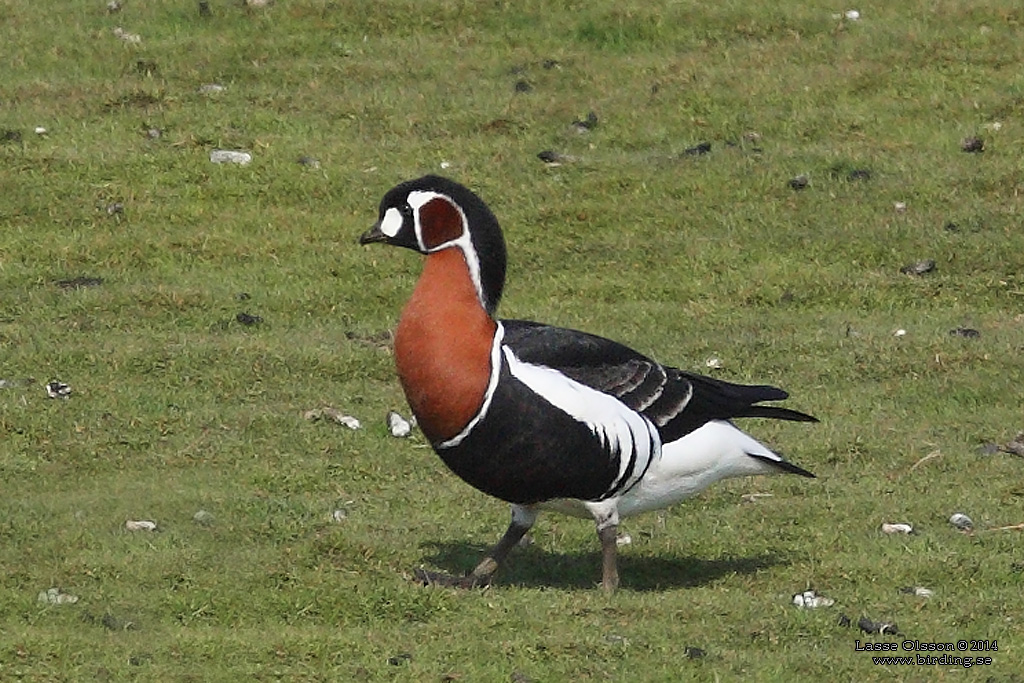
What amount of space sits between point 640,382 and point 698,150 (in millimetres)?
8207

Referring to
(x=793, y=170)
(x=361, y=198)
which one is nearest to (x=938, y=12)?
(x=793, y=170)

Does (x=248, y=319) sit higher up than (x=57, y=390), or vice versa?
(x=57, y=390)

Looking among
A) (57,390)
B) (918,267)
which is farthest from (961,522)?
(57,390)

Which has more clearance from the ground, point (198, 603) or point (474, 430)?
point (474, 430)

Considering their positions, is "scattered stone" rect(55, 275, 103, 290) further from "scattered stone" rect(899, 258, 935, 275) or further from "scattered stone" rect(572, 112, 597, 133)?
"scattered stone" rect(899, 258, 935, 275)

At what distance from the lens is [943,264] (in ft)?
49.5

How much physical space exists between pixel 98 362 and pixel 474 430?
476 centimetres

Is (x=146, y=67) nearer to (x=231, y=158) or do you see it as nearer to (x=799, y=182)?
(x=231, y=158)

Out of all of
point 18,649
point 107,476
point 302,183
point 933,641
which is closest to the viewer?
point 18,649

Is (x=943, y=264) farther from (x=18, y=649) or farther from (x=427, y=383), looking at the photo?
(x=18, y=649)

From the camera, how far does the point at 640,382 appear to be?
9117 millimetres

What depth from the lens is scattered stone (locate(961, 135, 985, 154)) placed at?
17.1 meters

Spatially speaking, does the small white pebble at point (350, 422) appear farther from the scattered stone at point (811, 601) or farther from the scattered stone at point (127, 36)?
the scattered stone at point (127, 36)

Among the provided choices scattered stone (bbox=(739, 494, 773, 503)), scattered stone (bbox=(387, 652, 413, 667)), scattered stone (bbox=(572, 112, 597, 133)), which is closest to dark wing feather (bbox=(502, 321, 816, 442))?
scattered stone (bbox=(739, 494, 773, 503))
